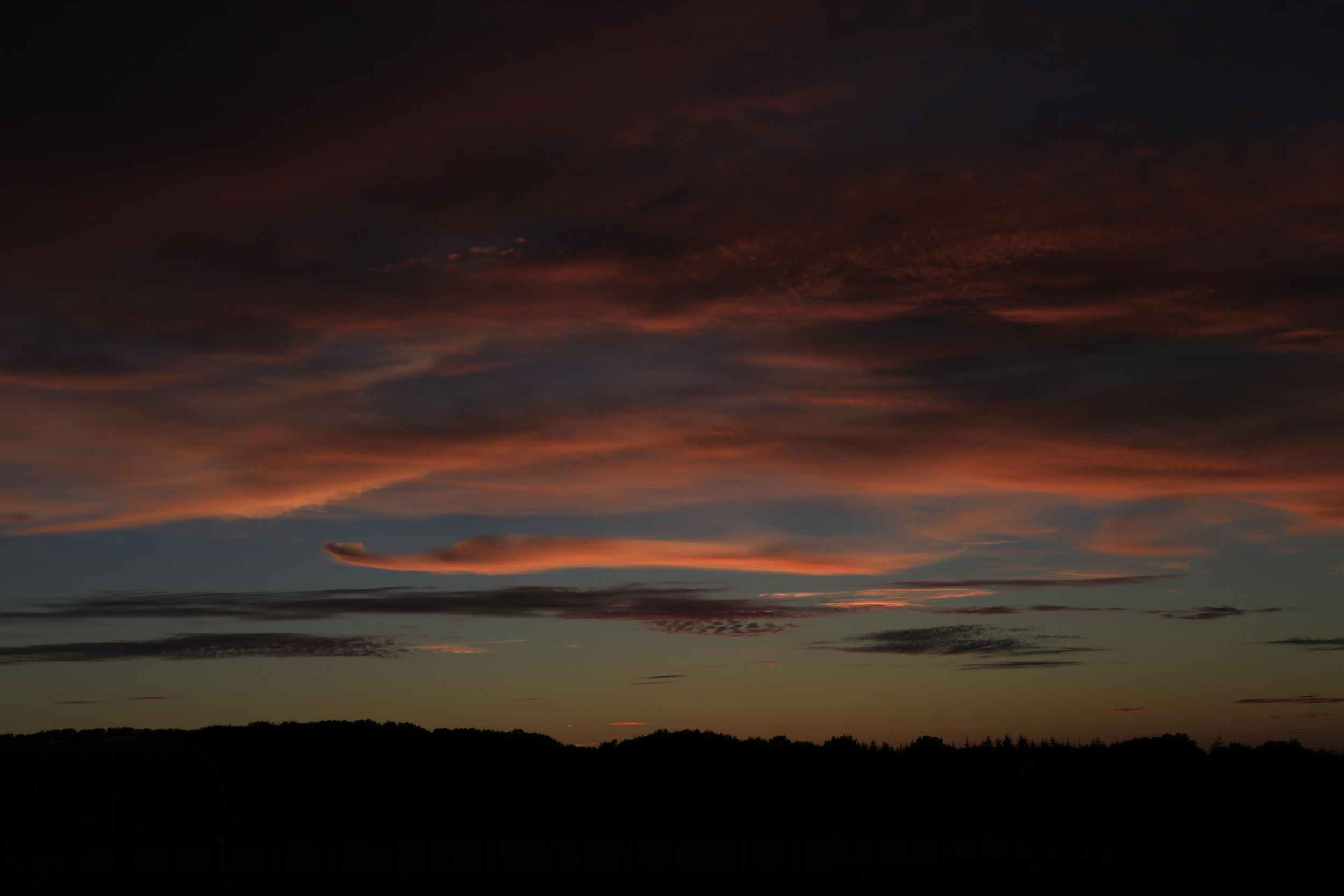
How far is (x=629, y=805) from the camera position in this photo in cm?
11844

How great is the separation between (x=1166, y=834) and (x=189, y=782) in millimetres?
67084

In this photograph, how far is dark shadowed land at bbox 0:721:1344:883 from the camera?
52.3 metres

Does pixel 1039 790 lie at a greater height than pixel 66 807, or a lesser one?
lesser

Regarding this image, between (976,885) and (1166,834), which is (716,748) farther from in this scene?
(976,885)

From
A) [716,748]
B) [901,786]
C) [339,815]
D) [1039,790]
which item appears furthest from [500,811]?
[1039,790]

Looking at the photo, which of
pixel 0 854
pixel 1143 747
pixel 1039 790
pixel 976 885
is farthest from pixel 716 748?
pixel 0 854

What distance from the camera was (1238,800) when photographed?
90938 mm

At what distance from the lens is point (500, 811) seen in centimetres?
11356

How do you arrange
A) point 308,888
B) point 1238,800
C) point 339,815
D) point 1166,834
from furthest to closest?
point 339,815, point 1238,800, point 1166,834, point 308,888

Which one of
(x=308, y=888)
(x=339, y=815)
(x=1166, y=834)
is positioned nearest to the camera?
(x=308, y=888)

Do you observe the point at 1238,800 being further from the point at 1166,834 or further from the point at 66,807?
the point at 66,807

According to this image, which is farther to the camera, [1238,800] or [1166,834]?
[1238,800]

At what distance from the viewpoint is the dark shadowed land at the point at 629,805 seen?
52281 millimetres

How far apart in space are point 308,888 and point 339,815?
72.4 metres
